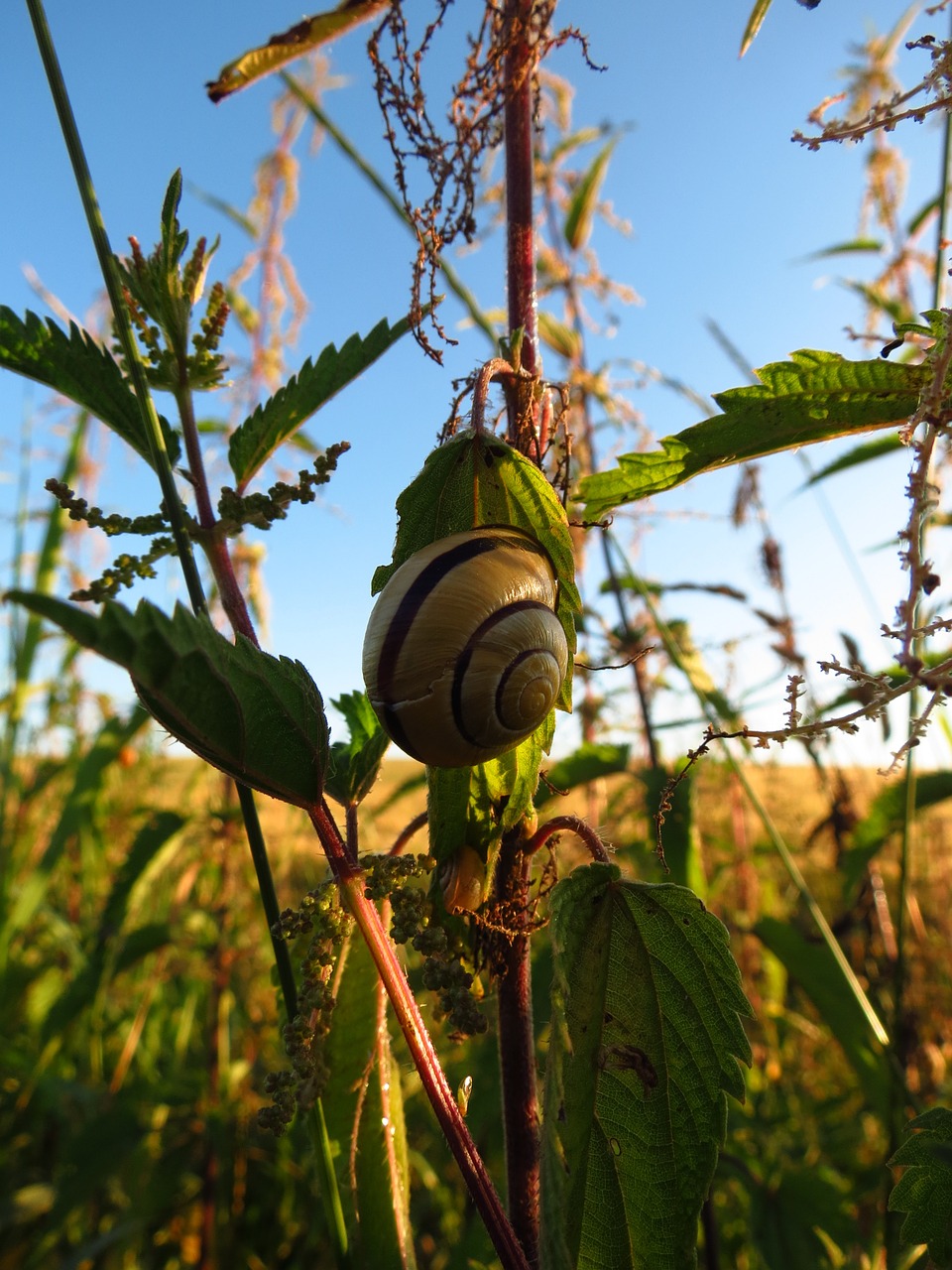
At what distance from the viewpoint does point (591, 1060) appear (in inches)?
27.1

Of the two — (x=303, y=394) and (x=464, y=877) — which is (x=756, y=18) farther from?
(x=464, y=877)

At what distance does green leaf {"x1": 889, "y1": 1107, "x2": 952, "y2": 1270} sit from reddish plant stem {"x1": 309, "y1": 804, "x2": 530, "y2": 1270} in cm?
35

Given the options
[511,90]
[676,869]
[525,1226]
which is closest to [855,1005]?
[676,869]

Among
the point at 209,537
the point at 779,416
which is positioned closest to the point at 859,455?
the point at 779,416

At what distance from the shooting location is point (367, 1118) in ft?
2.91

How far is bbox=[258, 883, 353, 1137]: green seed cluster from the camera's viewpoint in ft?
2.27

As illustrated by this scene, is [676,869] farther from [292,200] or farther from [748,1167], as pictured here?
[292,200]

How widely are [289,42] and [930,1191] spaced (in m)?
1.35

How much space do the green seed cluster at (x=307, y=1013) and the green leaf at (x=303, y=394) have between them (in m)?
0.48

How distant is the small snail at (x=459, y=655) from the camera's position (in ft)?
2.55

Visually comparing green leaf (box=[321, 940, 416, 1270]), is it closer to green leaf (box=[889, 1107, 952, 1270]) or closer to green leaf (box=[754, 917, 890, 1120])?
green leaf (box=[889, 1107, 952, 1270])

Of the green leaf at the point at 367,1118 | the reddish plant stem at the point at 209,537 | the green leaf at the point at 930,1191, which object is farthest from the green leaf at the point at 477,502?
the green leaf at the point at 930,1191

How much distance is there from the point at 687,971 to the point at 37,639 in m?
2.87

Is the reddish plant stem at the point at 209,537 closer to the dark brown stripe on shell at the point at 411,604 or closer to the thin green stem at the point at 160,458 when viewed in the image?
the thin green stem at the point at 160,458
